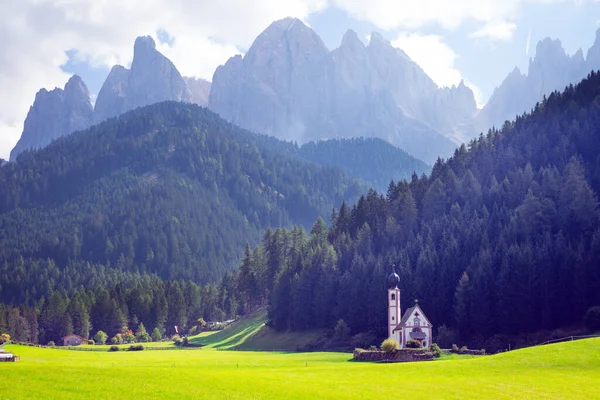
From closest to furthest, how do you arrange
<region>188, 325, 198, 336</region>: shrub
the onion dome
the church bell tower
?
the church bell tower < the onion dome < <region>188, 325, 198, 336</region>: shrub

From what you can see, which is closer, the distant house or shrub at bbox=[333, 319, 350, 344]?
shrub at bbox=[333, 319, 350, 344]

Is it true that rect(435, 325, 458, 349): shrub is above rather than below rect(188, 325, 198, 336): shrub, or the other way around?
below

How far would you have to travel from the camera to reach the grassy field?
38.4m

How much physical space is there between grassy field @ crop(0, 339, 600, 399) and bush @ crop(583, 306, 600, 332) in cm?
2418

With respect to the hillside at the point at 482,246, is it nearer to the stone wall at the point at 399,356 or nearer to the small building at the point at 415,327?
the small building at the point at 415,327

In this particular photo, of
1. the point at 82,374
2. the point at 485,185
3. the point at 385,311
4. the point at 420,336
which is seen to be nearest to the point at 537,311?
the point at 420,336

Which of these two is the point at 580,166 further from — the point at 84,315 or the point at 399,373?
the point at 84,315

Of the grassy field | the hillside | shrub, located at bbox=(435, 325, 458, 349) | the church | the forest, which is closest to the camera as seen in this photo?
the grassy field

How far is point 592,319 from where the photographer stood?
3314 inches

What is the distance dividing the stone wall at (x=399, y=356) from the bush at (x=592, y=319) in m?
20.3

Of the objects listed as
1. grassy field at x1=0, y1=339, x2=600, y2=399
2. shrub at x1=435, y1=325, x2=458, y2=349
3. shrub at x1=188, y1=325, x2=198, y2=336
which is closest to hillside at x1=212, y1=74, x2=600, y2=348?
shrub at x1=435, y1=325, x2=458, y2=349

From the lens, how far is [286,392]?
42.1 meters

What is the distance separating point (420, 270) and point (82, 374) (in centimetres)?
7378

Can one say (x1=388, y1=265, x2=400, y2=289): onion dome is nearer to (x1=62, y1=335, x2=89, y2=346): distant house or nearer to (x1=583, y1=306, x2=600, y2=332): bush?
(x1=583, y1=306, x2=600, y2=332): bush
